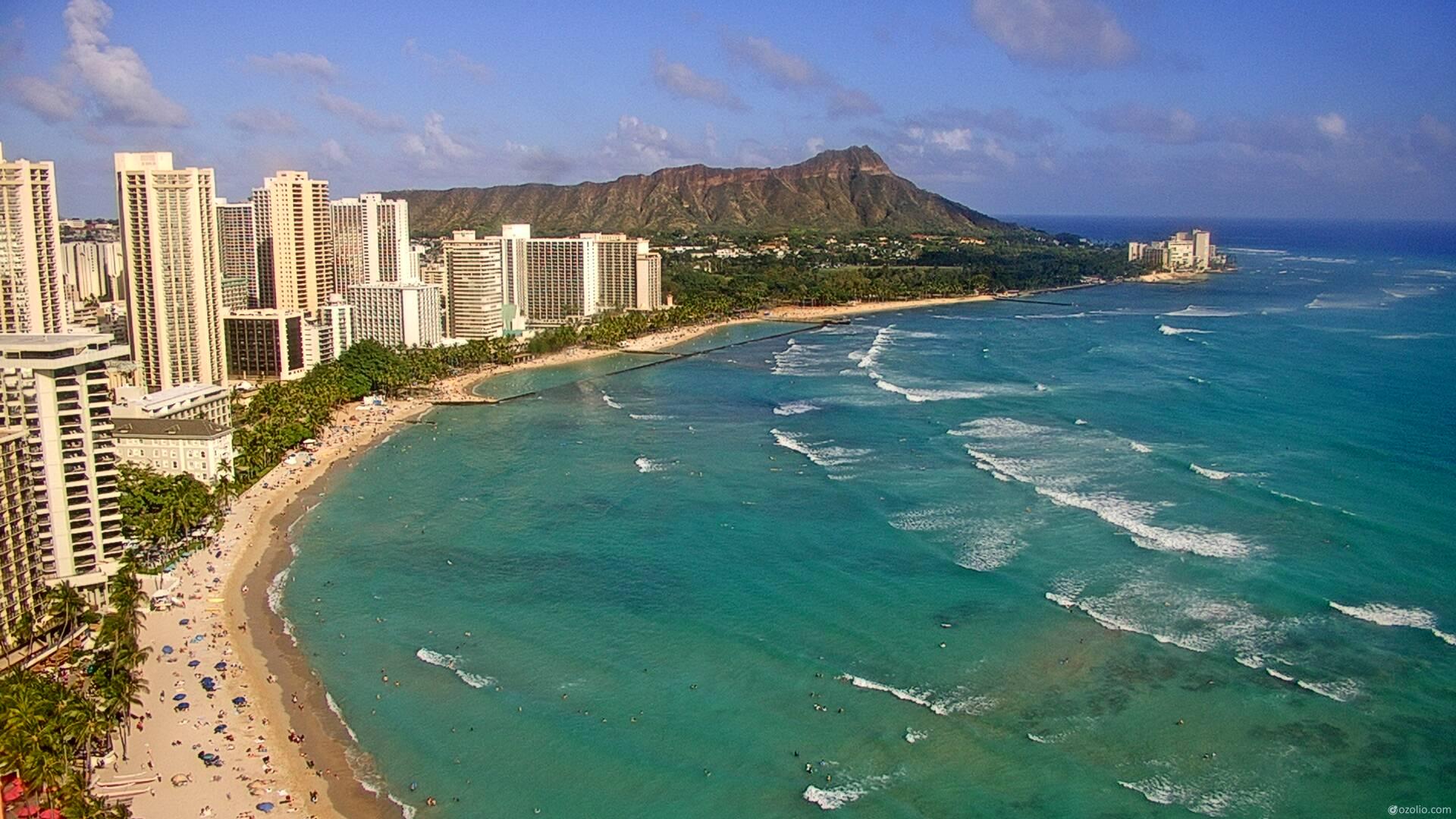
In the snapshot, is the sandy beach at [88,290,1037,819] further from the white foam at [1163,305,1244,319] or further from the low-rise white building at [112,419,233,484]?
the white foam at [1163,305,1244,319]

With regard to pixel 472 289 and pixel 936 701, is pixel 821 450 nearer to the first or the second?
pixel 936 701

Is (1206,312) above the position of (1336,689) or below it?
above

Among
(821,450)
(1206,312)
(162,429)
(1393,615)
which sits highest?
(1206,312)

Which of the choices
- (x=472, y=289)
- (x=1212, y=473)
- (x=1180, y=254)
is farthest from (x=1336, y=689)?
(x=1180, y=254)

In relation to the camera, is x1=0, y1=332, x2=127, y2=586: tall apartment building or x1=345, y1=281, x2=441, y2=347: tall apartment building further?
x1=345, y1=281, x2=441, y2=347: tall apartment building

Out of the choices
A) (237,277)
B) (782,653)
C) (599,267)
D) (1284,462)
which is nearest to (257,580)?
(782,653)

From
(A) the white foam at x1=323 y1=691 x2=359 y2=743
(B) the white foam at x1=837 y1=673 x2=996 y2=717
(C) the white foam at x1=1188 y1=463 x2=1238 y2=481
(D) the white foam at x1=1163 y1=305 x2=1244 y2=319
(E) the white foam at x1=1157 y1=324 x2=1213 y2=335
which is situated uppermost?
(D) the white foam at x1=1163 y1=305 x2=1244 y2=319

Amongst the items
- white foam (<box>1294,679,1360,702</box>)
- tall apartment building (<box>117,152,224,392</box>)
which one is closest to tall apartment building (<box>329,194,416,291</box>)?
tall apartment building (<box>117,152,224,392</box>)
